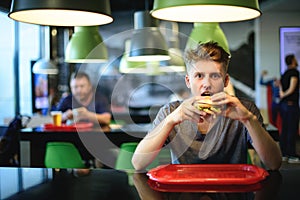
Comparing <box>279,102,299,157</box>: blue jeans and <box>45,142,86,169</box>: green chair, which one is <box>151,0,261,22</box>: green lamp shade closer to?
<box>45,142,86,169</box>: green chair

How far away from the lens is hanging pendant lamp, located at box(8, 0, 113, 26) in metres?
1.54

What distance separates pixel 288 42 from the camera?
8219mm

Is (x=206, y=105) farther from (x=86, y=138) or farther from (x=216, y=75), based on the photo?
(x=86, y=138)

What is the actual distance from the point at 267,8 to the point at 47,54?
4594 mm

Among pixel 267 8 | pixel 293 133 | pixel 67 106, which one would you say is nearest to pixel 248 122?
pixel 67 106

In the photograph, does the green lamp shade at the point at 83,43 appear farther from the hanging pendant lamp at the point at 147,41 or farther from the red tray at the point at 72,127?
the red tray at the point at 72,127

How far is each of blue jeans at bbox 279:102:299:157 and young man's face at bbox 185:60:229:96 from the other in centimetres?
556

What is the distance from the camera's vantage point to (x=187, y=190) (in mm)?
1375

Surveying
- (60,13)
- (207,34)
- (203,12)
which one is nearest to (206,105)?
(203,12)

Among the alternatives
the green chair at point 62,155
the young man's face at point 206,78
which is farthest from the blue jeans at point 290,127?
the young man's face at point 206,78

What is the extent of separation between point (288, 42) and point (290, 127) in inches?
81.1

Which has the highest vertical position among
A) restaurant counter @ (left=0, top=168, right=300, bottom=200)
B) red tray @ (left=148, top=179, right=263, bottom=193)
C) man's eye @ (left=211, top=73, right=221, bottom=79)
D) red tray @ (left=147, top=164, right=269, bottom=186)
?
man's eye @ (left=211, top=73, right=221, bottom=79)

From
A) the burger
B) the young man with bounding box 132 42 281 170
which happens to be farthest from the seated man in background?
the burger

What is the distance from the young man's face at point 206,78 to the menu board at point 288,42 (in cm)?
683
